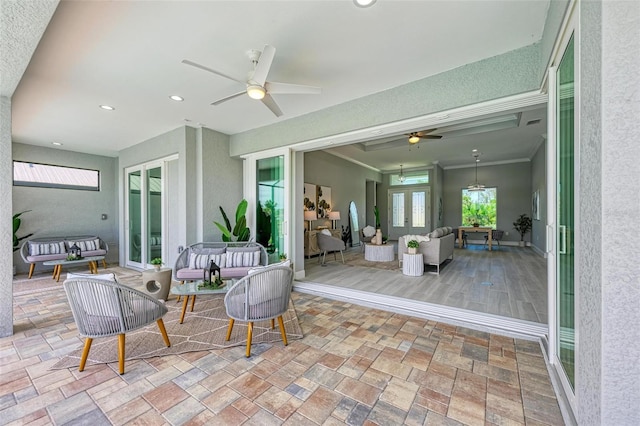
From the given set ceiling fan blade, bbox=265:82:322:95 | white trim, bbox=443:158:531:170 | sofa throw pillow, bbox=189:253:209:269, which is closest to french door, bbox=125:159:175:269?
sofa throw pillow, bbox=189:253:209:269

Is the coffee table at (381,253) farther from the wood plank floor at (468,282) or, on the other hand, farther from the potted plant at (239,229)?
the potted plant at (239,229)

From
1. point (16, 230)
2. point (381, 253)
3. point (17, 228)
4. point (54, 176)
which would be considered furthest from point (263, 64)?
point (54, 176)

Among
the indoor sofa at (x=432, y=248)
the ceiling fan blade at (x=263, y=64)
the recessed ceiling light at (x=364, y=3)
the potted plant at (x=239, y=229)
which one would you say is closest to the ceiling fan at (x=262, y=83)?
the ceiling fan blade at (x=263, y=64)

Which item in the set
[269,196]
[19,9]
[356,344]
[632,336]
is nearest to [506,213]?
[269,196]

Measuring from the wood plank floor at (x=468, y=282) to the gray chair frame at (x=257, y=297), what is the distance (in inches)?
79.0

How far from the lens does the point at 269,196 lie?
17.6 ft

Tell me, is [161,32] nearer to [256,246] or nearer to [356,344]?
[256,246]

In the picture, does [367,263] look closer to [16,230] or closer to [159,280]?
[159,280]

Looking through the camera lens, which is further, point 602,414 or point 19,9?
point 19,9

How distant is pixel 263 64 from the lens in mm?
2445

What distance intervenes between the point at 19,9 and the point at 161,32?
0.92 meters

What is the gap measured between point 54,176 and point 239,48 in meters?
7.03

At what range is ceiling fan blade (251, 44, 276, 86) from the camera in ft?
7.59

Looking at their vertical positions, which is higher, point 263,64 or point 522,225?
point 263,64
